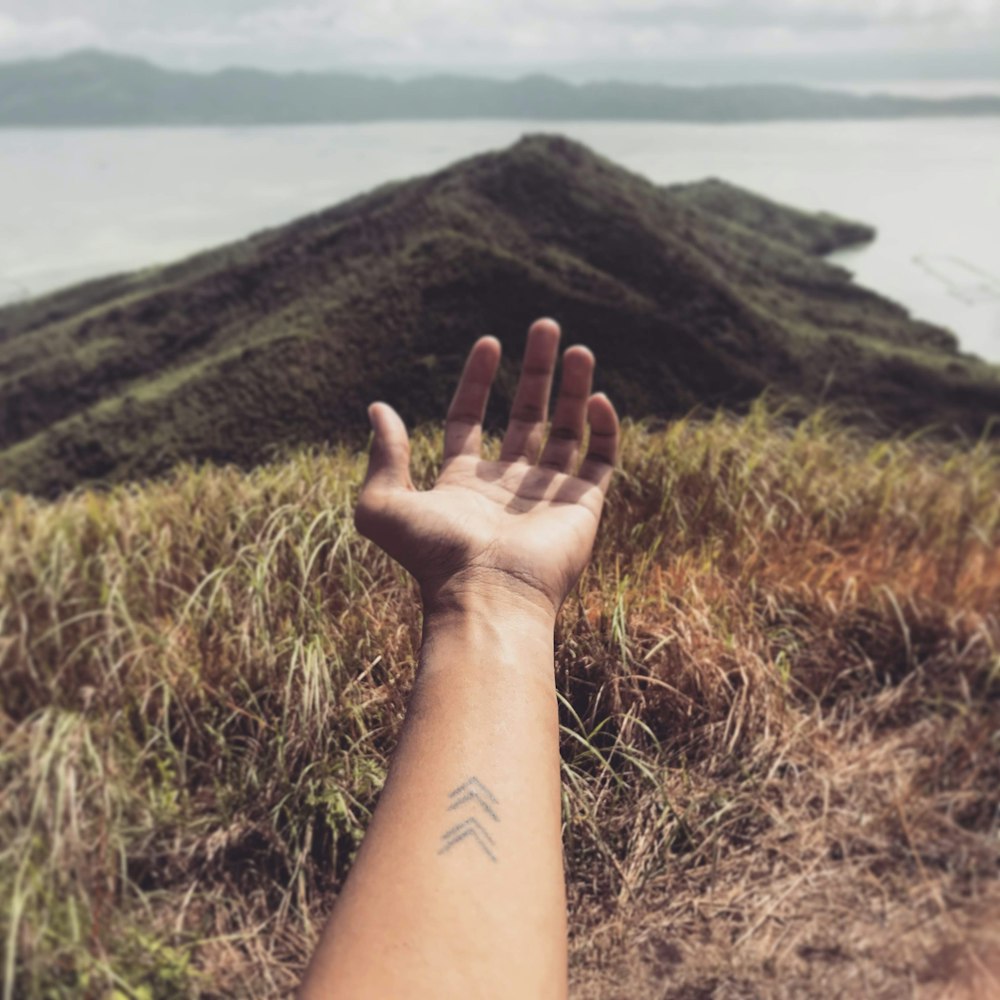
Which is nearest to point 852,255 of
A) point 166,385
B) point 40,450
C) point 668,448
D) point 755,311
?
point 755,311

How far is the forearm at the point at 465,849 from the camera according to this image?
80 cm

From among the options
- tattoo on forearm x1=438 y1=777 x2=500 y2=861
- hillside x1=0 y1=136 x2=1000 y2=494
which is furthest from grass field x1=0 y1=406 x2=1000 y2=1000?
hillside x1=0 y1=136 x2=1000 y2=494

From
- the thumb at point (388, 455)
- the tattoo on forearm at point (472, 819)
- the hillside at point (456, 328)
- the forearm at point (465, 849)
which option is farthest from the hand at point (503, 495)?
the hillside at point (456, 328)

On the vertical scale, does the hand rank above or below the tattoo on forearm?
above

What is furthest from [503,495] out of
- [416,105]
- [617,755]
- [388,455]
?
[416,105]

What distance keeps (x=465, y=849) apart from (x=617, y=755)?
57 cm

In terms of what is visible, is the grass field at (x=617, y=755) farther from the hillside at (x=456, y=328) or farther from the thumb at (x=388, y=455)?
the hillside at (x=456, y=328)

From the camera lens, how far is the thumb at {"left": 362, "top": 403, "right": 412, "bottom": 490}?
1.46 m

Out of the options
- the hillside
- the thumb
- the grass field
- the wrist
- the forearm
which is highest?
the thumb

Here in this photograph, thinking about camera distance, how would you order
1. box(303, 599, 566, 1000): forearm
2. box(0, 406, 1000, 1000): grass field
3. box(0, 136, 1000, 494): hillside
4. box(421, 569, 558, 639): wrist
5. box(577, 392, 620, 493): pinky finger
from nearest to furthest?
box(303, 599, 566, 1000): forearm < box(421, 569, 558, 639): wrist < box(0, 406, 1000, 1000): grass field < box(577, 392, 620, 493): pinky finger < box(0, 136, 1000, 494): hillside

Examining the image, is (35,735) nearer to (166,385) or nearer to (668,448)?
(668,448)

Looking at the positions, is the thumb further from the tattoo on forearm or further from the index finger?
the tattoo on forearm

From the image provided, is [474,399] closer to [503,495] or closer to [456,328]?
[503,495]

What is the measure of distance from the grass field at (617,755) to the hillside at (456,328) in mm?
1396
